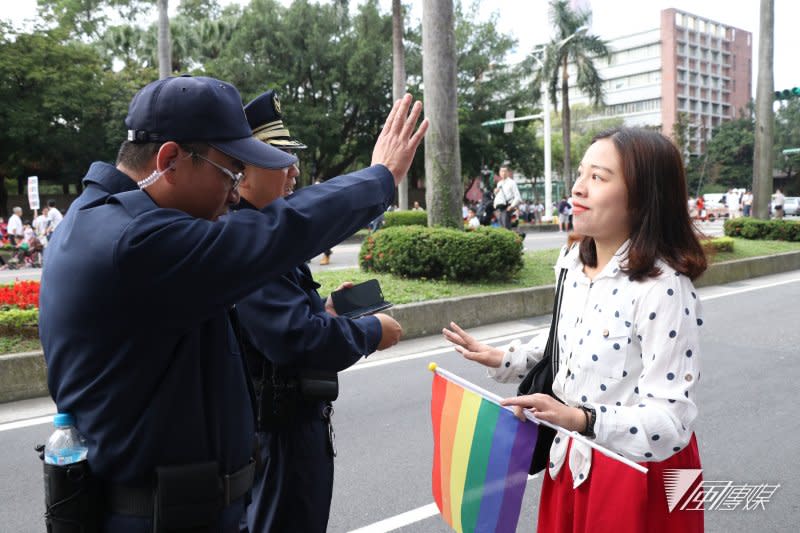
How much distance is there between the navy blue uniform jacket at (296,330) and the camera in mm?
2242

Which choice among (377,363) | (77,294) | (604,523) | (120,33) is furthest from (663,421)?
(120,33)

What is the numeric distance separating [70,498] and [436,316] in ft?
22.8

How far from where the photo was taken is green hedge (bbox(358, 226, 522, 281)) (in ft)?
31.7

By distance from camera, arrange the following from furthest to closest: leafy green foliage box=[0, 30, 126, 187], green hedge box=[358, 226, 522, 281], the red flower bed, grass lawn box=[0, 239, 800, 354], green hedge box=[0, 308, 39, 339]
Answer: leafy green foliage box=[0, 30, 126, 187], green hedge box=[358, 226, 522, 281], the red flower bed, green hedge box=[0, 308, 39, 339], grass lawn box=[0, 239, 800, 354]

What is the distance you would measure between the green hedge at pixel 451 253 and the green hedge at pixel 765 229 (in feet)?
36.8

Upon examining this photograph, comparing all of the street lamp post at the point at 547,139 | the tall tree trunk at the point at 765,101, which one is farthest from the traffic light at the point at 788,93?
the street lamp post at the point at 547,139

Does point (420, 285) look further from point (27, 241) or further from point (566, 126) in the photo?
point (566, 126)

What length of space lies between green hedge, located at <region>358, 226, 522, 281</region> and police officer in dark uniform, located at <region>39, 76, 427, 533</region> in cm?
797

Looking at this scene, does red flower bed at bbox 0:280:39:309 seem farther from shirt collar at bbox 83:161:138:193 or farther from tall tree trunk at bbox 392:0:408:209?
tall tree trunk at bbox 392:0:408:209

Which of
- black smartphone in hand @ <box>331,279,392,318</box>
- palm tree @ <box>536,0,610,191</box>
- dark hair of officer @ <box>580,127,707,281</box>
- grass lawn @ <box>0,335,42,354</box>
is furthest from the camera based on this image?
palm tree @ <box>536,0,610,191</box>

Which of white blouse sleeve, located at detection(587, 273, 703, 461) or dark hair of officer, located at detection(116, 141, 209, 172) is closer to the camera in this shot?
dark hair of officer, located at detection(116, 141, 209, 172)

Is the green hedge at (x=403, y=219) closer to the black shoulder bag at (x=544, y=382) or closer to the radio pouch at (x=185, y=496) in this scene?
the black shoulder bag at (x=544, y=382)

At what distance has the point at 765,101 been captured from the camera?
61.3 feet

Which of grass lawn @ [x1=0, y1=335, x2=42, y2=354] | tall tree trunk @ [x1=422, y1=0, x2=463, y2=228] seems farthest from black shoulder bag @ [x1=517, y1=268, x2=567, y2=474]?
tall tree trunk @ [x1=422, y1=0, x2=463, y2=228]
